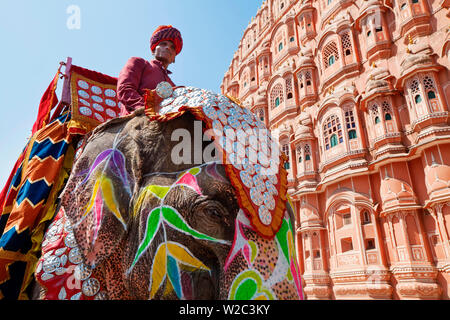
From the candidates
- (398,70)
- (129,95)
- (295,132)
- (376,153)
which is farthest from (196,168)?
(295,132)

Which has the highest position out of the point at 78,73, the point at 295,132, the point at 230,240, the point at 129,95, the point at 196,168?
the point at 295,132

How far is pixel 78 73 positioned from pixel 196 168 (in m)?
1.70

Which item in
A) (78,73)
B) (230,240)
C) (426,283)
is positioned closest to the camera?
(230,240)

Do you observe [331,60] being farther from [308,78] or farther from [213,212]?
[213,212]

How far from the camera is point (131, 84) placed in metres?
1.54

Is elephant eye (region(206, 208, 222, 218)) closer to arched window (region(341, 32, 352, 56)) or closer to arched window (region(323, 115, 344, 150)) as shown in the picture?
arched window (region(323, 115, 344, 150))

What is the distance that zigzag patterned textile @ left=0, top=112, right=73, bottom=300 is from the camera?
135cm

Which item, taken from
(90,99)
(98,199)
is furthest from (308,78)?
(98,199)

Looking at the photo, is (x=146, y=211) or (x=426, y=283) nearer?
(x=146, y=211)

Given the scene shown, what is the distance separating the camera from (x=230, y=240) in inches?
38.2

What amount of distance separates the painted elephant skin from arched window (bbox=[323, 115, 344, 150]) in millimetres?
11023

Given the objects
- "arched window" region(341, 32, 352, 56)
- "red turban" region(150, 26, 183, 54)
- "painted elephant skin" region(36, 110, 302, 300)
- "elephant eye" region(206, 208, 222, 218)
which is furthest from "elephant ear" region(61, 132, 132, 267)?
"arched window" region(341, 32, 352, 56)

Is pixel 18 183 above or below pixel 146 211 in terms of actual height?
above
